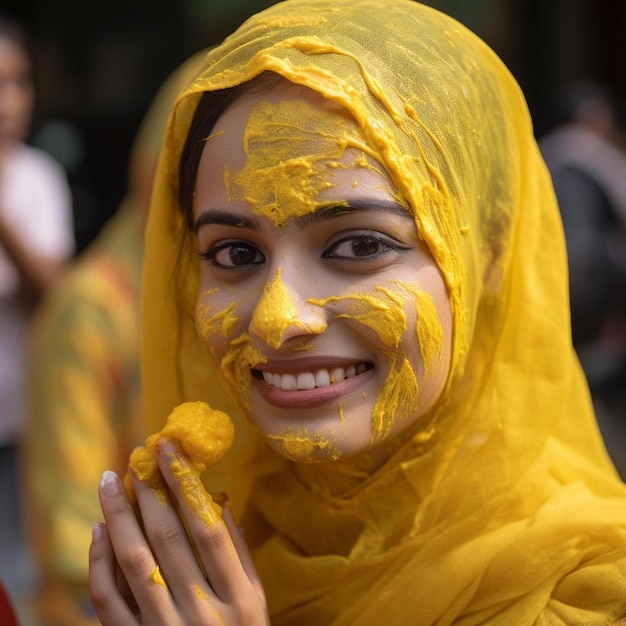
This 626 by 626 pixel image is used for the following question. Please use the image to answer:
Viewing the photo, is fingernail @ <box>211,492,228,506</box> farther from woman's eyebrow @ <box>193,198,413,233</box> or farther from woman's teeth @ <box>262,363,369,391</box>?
woman's eyebrow @ <box>193,198,413,233</box>

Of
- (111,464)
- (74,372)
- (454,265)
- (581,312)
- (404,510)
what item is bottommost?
(581,312)

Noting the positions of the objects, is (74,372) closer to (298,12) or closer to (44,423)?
(44,423)

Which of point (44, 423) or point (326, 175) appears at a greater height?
point (326, 175)

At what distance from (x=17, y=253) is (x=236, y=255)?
305 cm

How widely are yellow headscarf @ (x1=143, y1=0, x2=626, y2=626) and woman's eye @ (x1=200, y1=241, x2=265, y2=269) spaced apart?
8.3 inches

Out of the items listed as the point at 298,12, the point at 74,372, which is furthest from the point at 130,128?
the point at 298,12

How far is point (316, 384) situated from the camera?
6.19ft

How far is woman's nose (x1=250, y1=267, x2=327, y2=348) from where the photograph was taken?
1812 mm

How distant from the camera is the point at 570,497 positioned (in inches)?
81.5

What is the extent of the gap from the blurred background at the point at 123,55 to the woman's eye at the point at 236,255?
6.46 meters

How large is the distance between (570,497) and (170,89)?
8.94 ft

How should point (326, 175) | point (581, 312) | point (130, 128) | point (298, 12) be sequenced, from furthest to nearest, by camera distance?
1. point (130, 128)
2. point (581, 312)
3. point (298, 12)
4. point (326, 175)

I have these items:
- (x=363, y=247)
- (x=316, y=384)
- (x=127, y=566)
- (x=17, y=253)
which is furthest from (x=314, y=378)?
(x=17, y=253)

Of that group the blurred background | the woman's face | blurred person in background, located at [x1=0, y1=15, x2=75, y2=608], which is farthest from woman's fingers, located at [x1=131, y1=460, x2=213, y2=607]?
the blurred background
